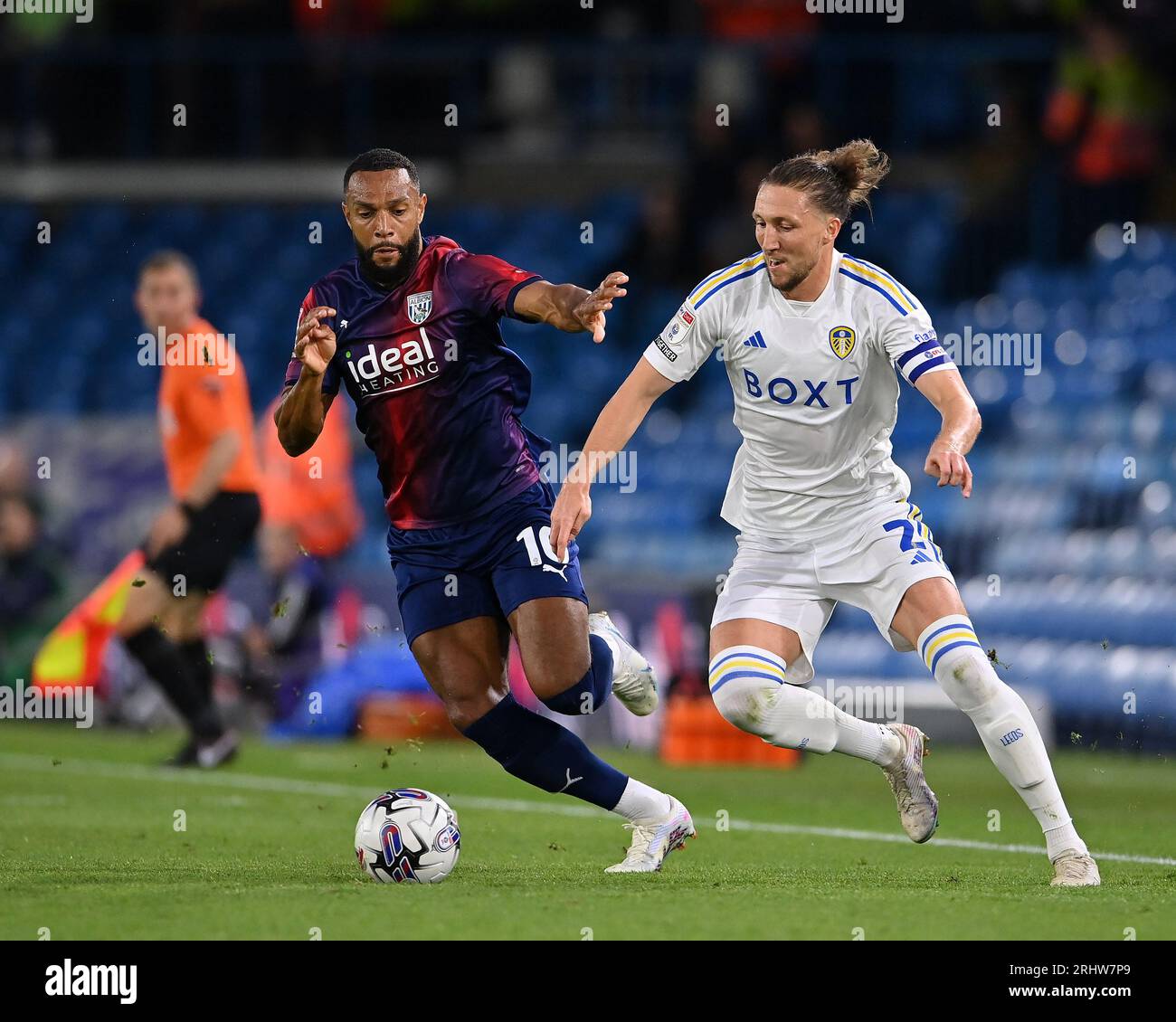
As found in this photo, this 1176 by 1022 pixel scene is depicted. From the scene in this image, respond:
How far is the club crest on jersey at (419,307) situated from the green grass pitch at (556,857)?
1852 millimetres

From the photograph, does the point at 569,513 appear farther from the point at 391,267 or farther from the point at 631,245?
the point at 631,245

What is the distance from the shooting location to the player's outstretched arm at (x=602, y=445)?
6.25 meters

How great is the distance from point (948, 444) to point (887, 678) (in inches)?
275

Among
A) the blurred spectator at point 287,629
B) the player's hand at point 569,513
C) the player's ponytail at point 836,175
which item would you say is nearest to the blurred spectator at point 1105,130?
the blurred spectator at point 287,629

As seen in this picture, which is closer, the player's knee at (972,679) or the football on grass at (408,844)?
the player's knee at (972,679)

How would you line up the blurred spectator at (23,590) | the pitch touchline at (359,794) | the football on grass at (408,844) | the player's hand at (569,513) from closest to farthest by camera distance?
the player's hand at (569,513) < the football on grass at (408,844) < the pitch touchline at (359,794) < the blurred spectator at (23,590)

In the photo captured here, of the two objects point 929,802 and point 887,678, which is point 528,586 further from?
point 887,678

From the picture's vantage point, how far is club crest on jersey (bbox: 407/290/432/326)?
6785mm

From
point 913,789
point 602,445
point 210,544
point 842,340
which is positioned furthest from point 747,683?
point 210,544

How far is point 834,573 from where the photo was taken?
266 inches

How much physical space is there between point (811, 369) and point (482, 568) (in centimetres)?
127

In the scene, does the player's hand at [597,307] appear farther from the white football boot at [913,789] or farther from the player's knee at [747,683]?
the white football boot at [913,789]

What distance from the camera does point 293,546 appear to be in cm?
1393
